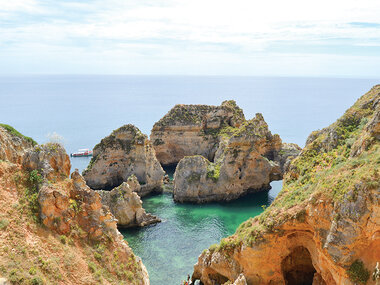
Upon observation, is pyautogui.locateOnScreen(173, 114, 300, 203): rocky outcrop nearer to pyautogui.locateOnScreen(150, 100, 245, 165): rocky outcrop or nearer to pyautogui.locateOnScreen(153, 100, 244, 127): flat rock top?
pyautogui.locateOnScreen(150, 100, 245, 165): rocky outcrop

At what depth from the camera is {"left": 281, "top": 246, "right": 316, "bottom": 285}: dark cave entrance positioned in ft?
80.9

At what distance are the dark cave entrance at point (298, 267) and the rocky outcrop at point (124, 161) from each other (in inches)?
1182

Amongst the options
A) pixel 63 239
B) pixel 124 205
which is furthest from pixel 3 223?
pixel 124 205

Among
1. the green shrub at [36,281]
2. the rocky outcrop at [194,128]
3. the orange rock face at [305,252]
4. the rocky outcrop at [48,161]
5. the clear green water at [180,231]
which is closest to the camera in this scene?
the green shrub at [36,281]

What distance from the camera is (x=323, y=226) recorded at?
18.8m

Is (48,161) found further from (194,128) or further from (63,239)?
(194,128)

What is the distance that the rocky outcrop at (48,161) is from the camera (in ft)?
65.3

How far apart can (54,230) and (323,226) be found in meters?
15.5

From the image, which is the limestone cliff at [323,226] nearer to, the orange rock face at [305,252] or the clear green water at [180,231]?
the orange rock face at [305,252]

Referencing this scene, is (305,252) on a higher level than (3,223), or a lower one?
lower

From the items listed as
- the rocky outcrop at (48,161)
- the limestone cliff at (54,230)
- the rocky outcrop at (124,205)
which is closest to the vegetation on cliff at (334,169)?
the limestone cliff at (54,230)

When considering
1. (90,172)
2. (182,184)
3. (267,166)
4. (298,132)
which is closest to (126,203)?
(182,184)

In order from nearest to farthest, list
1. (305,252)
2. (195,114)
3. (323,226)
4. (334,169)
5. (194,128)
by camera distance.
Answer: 1. (323,226)
2. (334,169)
3. (305,252)
4. (194,128)
5. (195,114)

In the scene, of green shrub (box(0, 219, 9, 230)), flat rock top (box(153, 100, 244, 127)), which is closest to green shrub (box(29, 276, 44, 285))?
green shrub (box(0, 219, 9, 230))
